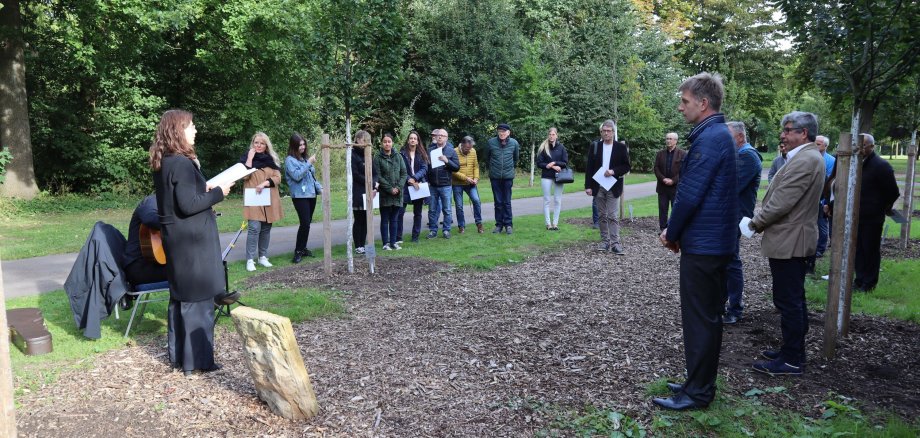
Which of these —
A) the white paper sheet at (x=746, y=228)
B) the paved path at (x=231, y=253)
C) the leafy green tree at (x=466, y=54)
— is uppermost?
the leafy green tree at (x=466, y=54)

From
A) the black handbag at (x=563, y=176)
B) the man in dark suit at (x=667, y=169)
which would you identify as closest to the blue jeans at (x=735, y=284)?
the man in dark suit at (x=667, y=169)

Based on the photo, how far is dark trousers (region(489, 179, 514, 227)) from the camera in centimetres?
1245

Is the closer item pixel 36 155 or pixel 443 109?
pixel 36 155

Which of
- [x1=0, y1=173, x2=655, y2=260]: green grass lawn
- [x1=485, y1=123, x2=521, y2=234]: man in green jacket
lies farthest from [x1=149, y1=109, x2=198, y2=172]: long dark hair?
[x1=485, y1=123, x2=521, y2=234]: man in green jacket

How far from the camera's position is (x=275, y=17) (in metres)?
18.2

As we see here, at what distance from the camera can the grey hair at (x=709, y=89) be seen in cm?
414

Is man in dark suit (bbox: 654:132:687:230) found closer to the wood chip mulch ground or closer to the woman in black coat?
the wood chip mulch ground

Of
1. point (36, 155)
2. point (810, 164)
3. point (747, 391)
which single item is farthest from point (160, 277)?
point (36, 155)

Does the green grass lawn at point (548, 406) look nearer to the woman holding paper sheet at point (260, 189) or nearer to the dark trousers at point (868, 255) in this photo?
the dark trousers at point (868, 255)

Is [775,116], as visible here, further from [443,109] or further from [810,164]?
[810,164]

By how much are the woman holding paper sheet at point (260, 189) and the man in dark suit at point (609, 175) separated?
512 centimetres

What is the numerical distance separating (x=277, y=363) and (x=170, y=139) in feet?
6.66

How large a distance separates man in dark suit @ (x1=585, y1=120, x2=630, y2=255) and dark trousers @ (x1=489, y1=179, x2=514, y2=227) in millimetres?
1973

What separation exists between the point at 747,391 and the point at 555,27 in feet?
98.3
